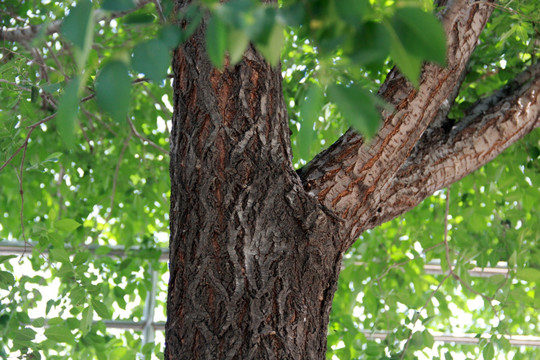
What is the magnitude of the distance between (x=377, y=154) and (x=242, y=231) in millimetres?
346

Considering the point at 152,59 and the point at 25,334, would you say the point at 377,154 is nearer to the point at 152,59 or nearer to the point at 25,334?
the point at 152,59

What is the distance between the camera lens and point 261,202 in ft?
4.10

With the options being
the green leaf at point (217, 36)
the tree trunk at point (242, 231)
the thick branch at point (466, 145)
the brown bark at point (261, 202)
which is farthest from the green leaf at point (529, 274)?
the green leaf at point (217, 36)

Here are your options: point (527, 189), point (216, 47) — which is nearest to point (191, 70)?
point (216, 47)

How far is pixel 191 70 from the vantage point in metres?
1.36

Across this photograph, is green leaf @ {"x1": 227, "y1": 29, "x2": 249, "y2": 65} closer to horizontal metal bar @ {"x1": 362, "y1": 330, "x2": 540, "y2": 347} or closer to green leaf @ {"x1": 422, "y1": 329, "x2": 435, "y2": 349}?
green leaf @ {"x1": 422, "y1": 329, "x2": 435, "y2": 349}

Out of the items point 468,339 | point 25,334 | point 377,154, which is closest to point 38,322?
point 25,334

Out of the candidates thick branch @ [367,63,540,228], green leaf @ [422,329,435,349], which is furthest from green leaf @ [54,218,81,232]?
green leaf @ [422,329,435,349]

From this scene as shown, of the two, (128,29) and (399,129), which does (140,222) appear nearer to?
(128,29)

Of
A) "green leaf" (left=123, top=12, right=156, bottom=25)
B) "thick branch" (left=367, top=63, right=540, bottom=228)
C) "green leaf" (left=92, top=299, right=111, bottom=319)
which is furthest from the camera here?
"green leaf" (left=92, top=299, right=111, bottom=319)

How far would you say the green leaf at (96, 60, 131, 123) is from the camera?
52 centimetres

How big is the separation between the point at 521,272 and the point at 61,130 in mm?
1640

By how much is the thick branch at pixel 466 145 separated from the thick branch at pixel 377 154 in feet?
0.36

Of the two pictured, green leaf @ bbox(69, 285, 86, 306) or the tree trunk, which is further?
green leaf @ bbox(69, 285, 86, 306)
